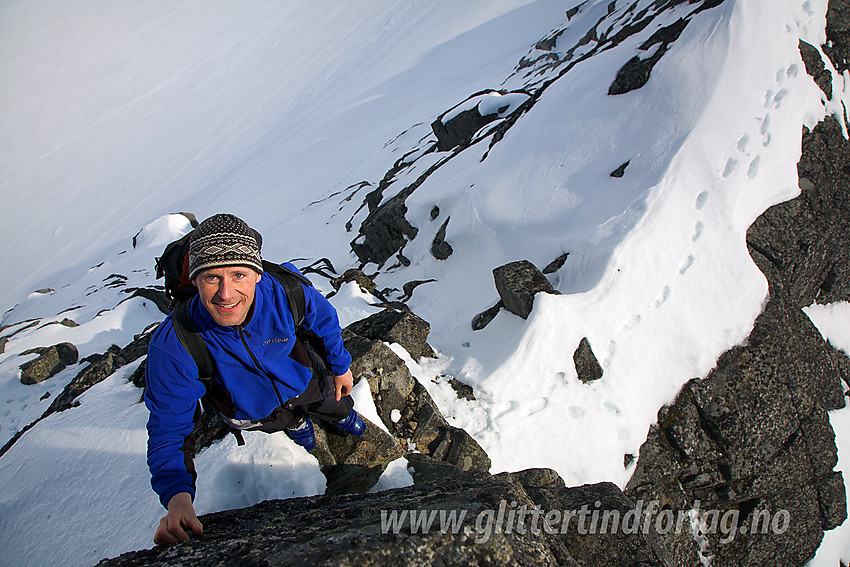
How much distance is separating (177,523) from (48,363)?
11146 millimetres

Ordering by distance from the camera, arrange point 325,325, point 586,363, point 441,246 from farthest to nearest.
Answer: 1. point 441,246
2. point 586,363
3. point 325,325

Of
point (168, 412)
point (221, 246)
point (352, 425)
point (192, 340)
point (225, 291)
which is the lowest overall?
point (352, 425)

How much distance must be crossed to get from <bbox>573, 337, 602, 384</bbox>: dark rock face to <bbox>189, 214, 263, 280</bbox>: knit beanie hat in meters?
4.74

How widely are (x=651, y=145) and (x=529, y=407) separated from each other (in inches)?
201

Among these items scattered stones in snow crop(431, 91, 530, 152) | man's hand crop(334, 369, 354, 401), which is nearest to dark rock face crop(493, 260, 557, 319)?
man's hand crop(334, 369, 354, 401)

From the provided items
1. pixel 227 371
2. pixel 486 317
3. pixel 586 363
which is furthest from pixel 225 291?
pixel 486 317

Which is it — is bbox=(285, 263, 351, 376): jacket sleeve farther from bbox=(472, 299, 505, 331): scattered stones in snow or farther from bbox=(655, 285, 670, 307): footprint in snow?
bbox=(655, 285, 670, 307): footprint in snow

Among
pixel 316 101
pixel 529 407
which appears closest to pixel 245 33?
pixel 316 101

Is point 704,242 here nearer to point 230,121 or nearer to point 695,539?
point 695,539

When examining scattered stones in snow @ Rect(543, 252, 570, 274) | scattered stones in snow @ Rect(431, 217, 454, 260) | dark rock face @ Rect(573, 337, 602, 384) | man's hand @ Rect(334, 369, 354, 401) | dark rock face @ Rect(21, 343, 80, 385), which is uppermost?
dark rock face @ Rect(21, 343, 80, 385)

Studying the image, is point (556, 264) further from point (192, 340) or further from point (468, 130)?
point (468, 130)

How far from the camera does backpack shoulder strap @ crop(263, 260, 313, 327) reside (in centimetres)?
271

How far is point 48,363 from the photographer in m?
9.99

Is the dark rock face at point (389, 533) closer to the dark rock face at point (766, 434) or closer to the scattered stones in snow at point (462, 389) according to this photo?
the scattered stones in snow at point (462, 389)
